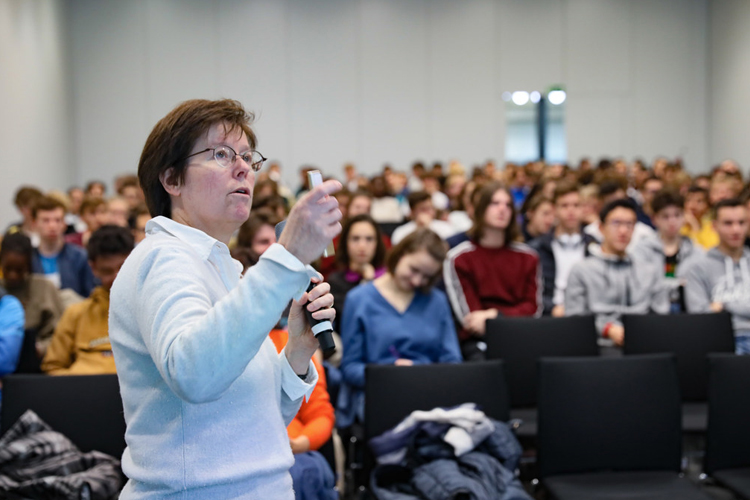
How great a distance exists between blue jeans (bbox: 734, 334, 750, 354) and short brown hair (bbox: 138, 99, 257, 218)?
3.42 m

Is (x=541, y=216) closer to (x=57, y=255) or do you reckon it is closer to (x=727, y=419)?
(x=727, y=419)

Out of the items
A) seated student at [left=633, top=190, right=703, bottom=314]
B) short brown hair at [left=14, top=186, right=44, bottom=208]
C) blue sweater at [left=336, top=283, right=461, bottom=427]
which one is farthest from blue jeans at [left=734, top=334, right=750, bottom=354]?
short brown hair at [left=14, top=186, right=44, bottom=208]

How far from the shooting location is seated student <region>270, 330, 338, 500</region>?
233 cm

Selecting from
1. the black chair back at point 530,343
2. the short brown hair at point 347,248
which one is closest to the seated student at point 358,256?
the short brown hair at point 347,248

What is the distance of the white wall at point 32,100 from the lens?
927cm

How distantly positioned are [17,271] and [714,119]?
13.4m

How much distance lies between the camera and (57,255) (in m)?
4.82

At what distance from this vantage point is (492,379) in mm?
2777

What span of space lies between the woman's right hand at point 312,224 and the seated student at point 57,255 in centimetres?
418

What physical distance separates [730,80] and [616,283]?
35.8 feet

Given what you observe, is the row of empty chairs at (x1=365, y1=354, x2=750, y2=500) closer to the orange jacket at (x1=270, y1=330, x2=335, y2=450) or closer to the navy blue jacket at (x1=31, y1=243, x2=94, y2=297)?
the orange jacket at (x1=270, y1=330, x2=335, y2=450)

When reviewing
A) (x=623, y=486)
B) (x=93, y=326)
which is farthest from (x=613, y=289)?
(x=93, y=326)

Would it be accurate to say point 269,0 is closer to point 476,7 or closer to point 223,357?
point 476,7

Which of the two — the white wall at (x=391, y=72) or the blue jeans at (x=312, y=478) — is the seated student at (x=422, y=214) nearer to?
the blue jeans at (x=312, y=478)
